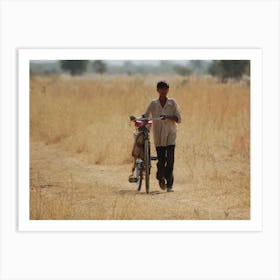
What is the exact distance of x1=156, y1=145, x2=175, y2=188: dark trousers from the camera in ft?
33.7

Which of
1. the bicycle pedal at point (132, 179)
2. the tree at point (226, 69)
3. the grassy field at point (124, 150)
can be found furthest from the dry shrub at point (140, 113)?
the bicycle pedal at point (132, 179)

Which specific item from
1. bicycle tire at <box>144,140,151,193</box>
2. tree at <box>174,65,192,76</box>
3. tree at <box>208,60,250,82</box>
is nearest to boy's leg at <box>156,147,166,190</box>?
bicycle tire at <box>144,140,151,193</box>

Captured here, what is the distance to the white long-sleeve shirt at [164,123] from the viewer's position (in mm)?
10094

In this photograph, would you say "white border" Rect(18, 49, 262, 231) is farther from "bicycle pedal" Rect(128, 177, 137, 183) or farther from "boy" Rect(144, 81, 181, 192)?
"bicycle pedal" Rect(128, 177, 137, 183)

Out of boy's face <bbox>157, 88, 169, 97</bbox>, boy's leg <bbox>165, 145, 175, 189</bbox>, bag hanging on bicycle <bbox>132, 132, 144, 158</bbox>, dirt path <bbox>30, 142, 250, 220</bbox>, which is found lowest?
dirt path <bbox>30, 142, 250, 220</bbox>

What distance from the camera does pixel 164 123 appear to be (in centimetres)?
1015

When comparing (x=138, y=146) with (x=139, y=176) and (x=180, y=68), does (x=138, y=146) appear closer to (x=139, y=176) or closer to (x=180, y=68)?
(x=139, y=176)

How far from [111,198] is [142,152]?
58 centimetres

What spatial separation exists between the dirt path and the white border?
97mm
